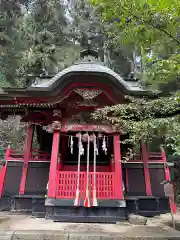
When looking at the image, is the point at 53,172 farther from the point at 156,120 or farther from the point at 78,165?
the point at 156,120

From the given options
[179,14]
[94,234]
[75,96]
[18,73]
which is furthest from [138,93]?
[18,73]

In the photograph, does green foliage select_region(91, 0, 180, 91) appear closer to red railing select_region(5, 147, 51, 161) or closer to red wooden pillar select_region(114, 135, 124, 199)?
red wooden pillar select_region(114, 135, 124, 199)

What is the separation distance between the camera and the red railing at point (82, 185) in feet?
17.8

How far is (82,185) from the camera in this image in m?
5.53

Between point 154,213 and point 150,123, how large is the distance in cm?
385

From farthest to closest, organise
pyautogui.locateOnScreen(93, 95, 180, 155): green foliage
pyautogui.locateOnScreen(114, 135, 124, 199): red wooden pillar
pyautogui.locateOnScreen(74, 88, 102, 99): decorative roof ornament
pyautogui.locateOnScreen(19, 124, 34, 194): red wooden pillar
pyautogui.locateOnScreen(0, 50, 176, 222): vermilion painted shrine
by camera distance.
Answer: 1. pyautogui.locateOnScreen(19, 124, 34, 194): red wooden pillar
2. pyautogui.locateOnScreen(74, 88, 102, 99): decorative roof ornament
3. pyautogui.locateOnScreen(114, 135, 124, 199): red wooden pillar
4. pyautogui.locateOnScreen(0, 50, 176, 222): vermilion painted shrine
5. pyautogui.locateOnScreen(93, 95, 180, 155): green foliage

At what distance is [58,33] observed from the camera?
17250 millimetres

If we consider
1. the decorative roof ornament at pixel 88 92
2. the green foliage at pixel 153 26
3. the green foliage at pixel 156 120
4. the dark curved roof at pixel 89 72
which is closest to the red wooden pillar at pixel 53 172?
the decorative roof ornament at pixel 88 92

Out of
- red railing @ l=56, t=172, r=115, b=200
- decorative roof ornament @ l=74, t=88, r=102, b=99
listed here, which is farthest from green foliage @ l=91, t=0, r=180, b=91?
red railing @ l=56, t=172, r=115, b=200

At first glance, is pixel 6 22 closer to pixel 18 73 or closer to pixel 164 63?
pixel 18 73

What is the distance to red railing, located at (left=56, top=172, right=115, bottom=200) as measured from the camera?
213 inches

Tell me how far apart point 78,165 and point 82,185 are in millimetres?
564

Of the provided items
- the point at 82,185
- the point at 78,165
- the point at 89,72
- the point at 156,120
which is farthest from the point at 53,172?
the point at 156,120

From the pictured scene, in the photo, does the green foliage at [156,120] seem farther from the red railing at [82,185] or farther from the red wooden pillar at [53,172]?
the red wooden pillar at [53,172]
